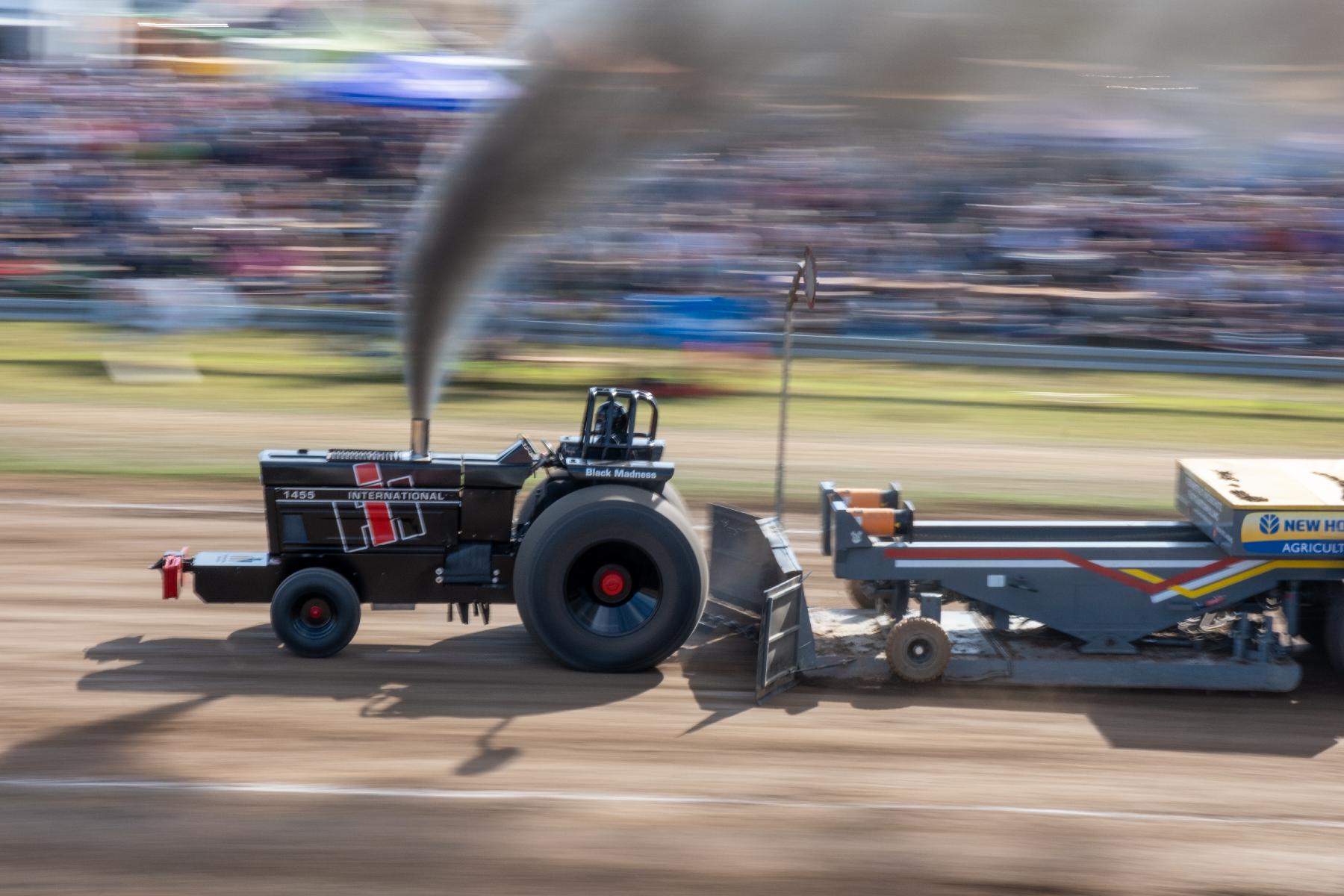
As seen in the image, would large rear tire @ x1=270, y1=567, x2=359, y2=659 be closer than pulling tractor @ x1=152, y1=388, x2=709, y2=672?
No

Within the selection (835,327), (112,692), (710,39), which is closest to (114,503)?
(112,692)

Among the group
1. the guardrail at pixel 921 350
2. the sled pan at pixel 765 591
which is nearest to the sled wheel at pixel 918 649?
the sled pan at pixel 765 591

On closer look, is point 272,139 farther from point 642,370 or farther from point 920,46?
point 920,46

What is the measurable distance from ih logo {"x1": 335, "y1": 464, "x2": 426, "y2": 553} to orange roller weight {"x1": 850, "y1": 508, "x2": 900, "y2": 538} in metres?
2.12

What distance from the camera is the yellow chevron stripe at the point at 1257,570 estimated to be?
6.06 metres

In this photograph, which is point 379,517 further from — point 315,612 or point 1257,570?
point 1257,570

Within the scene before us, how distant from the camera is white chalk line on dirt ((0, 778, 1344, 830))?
4.93 meters

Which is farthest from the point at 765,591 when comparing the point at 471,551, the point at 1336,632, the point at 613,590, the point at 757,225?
the point at 757,225

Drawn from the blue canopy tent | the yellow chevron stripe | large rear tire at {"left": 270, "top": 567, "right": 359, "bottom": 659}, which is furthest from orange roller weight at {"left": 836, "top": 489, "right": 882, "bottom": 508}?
the blue canopy tent

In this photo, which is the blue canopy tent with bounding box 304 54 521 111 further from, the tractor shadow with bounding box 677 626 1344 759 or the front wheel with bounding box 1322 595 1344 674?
the front wheel with bounding box 1322 595 1344 674

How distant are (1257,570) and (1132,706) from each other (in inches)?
33.3

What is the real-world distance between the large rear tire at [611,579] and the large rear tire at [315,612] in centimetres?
84

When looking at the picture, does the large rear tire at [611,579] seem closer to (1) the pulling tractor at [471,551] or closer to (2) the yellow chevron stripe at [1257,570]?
(1) the pulling tractor at [471,551]

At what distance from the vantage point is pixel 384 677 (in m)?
6.17
